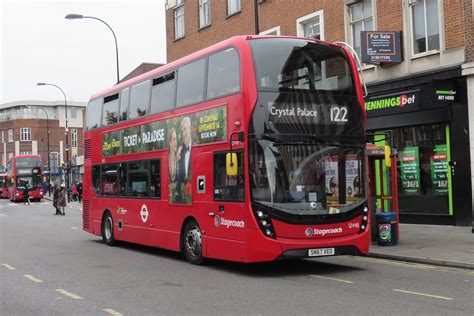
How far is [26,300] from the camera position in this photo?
26.0ft

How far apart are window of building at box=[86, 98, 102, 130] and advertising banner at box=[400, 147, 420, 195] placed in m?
9.88

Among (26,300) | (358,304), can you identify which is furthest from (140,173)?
(358,304)

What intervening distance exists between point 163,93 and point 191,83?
51.5 inches

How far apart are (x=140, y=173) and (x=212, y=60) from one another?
392 centimetres

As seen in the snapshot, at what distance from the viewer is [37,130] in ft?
320

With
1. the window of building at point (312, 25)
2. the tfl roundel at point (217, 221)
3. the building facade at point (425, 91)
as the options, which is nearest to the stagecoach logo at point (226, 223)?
the tfl roundel at point (217, 221)

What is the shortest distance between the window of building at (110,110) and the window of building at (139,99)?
0.98 m

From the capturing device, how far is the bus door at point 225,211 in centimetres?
975

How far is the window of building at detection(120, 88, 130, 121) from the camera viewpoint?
14.4 m

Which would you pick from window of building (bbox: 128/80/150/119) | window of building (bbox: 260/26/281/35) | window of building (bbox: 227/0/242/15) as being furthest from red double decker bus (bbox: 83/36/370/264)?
window of building (bbox: 227/0/242/15)

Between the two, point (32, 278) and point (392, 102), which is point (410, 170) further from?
point (32, 278)

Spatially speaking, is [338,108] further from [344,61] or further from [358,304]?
[358,304]

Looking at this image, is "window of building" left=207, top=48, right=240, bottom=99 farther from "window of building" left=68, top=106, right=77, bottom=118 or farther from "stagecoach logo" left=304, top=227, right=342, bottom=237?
"window of building" left=68, top=106, right=77, bottom=118

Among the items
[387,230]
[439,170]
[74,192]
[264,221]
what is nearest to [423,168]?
[439,170]
